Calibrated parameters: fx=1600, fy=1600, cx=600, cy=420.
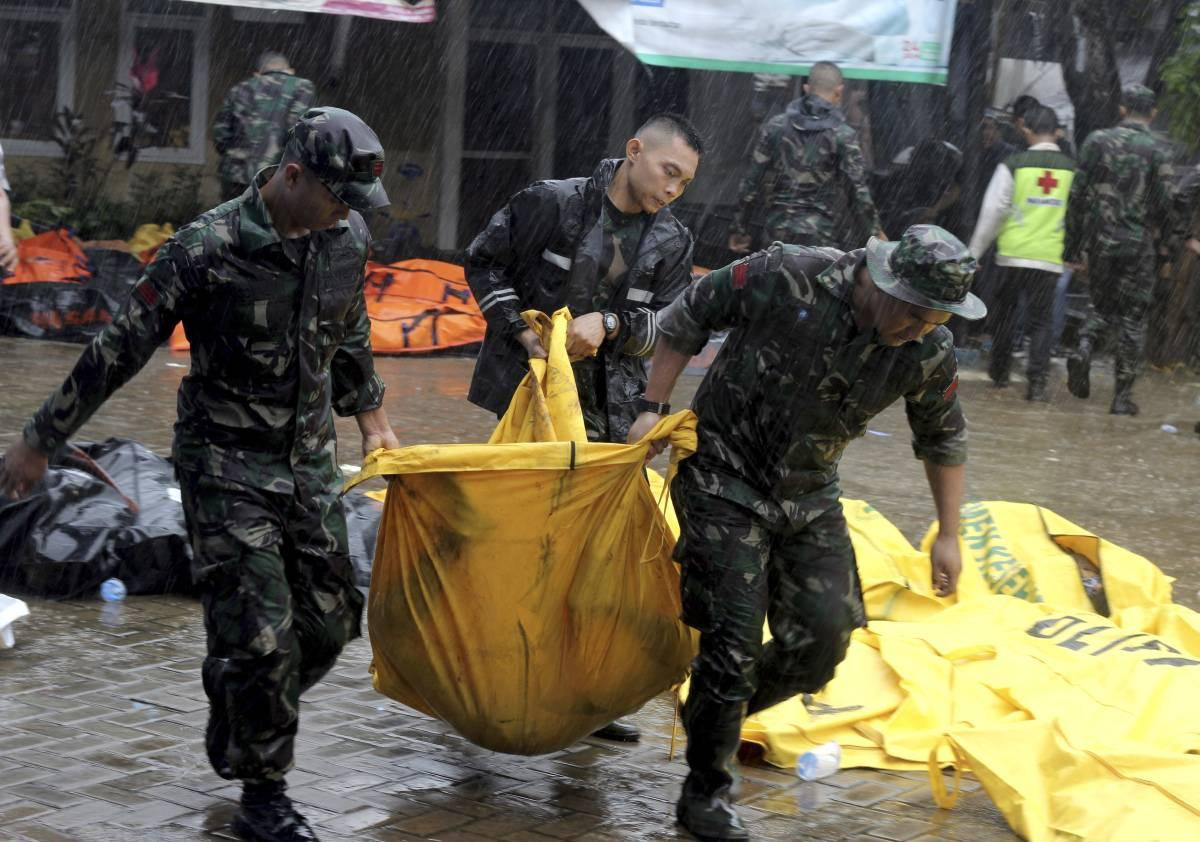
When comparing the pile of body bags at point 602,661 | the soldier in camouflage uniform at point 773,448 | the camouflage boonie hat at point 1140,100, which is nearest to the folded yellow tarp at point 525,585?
the pile of body bags at point 602,661

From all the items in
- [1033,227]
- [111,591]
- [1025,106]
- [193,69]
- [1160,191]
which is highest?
[1025,106]

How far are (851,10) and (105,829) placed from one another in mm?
9745

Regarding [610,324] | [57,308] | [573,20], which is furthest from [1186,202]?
[610,324]

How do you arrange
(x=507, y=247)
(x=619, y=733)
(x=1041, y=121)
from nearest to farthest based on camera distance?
(x=619, y=733)
(x=507, y=247)
(x=1041, y=121)

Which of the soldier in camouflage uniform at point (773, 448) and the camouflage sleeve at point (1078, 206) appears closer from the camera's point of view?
the soldier in camouflage uniform at point (773, 448)

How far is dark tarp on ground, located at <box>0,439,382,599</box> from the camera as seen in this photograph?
5.94 metres

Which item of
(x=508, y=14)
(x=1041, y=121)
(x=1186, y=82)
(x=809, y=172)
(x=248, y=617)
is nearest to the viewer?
(x=248, y=617)

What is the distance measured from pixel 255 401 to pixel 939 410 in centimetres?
179

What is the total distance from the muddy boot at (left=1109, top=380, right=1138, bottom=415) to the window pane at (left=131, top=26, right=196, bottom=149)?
8.78 m

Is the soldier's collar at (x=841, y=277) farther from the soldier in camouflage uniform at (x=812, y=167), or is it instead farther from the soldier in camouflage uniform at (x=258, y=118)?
the soldier in camouflage uniform at (x=258, y=118)

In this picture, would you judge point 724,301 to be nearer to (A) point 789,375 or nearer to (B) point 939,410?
(A) point 789,375

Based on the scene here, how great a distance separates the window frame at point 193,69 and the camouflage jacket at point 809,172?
6.38 meters

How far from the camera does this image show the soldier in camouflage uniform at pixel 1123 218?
11.7m

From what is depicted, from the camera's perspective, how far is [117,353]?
3.73 meters
